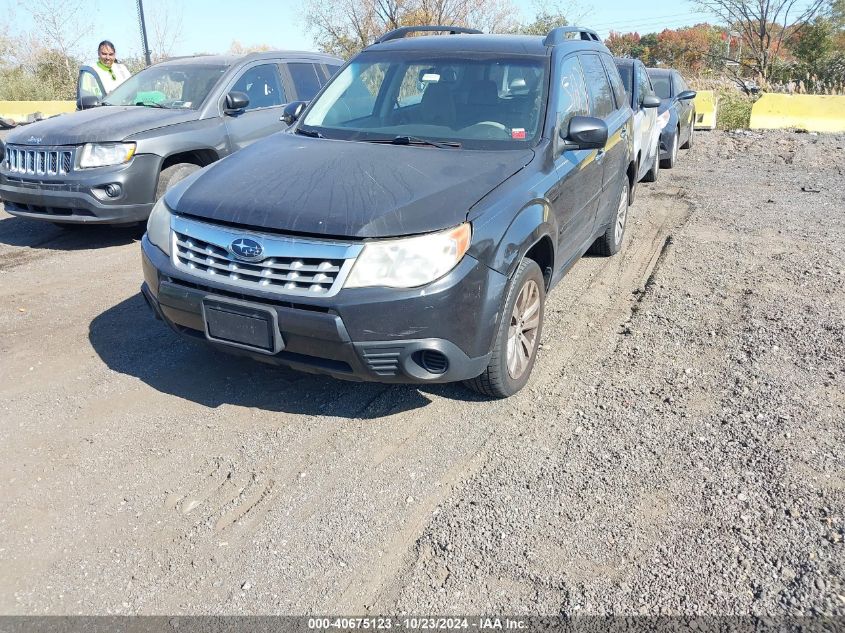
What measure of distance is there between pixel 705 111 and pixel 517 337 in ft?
47.2

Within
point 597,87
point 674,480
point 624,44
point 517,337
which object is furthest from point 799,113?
point 624,44

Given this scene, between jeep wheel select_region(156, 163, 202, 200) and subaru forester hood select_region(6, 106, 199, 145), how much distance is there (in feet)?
1.36

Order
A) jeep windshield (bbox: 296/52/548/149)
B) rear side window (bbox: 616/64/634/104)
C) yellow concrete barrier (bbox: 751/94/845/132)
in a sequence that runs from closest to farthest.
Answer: jeep windshield (bbox: 296/52/548/149)
rear side window (bbox: 616/64/634/104)
yellow concrete barrier (bbox: 751/94/845/132)

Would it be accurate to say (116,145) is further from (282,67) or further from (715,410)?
(715,410)

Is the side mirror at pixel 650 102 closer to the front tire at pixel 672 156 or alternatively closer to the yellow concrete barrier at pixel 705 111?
the front tire at pixel 672 156

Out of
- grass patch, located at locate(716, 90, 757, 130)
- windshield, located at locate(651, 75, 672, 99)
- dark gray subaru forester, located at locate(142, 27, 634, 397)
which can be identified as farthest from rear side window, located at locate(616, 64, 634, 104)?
grass patch, located at locate(716, 90, 757, 130)

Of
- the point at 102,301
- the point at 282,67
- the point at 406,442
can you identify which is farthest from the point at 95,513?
the point at 282,67

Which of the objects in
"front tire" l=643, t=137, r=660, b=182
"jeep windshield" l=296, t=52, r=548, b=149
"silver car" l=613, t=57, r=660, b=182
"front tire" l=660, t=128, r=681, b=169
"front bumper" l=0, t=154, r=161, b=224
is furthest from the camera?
"front tire" l=660, t=128, r=681, b=169

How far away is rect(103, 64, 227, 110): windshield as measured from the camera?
7.62 m

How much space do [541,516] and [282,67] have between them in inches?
268

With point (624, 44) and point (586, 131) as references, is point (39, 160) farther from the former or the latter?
point (624, 44)

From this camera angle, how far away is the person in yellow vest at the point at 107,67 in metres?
9.16

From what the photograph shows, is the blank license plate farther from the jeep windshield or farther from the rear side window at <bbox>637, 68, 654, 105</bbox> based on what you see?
the rear side window at <bbox>637, 68, 654, 105</bbox>

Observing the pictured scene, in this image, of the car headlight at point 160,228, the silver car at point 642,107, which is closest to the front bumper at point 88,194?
the car headlight at point 160,228
